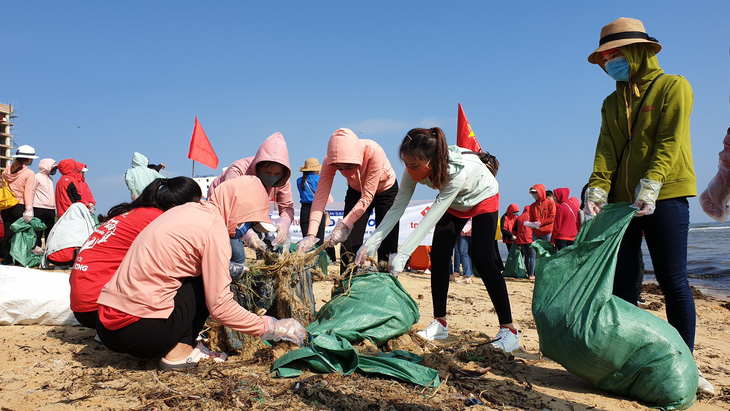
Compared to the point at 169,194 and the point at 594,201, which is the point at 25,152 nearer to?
the point at 169,194

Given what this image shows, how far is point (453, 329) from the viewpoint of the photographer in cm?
385

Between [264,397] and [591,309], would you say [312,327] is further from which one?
[591,309]

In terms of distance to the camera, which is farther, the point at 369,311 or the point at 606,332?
the point at 369,311

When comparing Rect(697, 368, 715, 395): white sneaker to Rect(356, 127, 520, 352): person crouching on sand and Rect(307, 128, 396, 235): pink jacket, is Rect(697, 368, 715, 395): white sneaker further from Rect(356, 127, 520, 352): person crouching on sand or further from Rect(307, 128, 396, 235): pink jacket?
Rect(307, 128, 396, 235): pink jacket

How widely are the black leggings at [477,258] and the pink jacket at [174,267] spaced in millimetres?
1350

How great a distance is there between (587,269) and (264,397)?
155cm

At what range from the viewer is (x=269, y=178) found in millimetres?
3576

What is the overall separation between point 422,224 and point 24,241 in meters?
6.21

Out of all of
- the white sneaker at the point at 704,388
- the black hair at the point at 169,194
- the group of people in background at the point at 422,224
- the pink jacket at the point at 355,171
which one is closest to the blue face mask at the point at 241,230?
the group of people in background at the point at 422,224

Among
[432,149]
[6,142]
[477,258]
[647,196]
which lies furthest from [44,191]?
[6,142]

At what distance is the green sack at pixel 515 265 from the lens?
885 centimetres

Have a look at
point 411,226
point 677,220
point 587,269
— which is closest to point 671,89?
point 677,220

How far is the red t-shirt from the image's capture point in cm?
272

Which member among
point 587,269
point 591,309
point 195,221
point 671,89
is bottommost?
point 591,309
